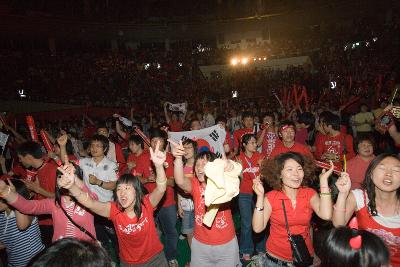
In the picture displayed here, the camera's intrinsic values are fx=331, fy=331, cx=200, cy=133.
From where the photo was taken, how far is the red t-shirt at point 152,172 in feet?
15.8

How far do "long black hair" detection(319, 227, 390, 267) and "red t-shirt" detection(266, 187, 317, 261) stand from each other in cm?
116

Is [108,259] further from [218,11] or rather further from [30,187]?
[218,11]

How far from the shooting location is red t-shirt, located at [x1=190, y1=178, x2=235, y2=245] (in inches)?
137

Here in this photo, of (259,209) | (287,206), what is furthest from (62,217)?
(287,206)

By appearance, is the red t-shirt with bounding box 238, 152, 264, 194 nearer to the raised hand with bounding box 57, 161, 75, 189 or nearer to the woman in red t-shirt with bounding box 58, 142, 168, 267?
the woman in red t-shirt with bounding box 58, 142, 168, 267

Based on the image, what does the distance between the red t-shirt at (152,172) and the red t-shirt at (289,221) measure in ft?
6.36

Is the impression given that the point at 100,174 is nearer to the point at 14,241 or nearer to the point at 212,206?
the point at 14,241

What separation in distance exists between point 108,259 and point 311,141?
7.00 m

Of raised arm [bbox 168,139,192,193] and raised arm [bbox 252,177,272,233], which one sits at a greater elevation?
raised arm [bbox 168,139,192,193]

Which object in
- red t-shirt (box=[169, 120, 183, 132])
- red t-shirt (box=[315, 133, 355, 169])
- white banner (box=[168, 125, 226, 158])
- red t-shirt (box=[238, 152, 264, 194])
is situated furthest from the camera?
red t-shirt (box=[169, 120, 183, 132])

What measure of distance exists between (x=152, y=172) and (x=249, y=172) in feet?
4.84

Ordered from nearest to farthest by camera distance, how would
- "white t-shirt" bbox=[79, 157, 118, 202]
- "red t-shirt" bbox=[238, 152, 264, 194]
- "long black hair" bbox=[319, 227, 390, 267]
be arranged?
"long black hair" bbox=[319, 227, 390, 267], "white t-shirt" bbox=[79, 157, 118, 202], "red t-shirt" bbox=[238, 152, 264, 194]

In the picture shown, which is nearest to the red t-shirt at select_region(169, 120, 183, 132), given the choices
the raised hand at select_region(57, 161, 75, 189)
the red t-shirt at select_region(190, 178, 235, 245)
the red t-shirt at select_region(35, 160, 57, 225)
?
the red t-shirt at select_region(35, 160, 57, 225)

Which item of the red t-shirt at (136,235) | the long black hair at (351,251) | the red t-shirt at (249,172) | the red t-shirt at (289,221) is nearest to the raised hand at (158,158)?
the red t-shirt at (136,235)
